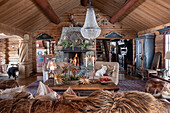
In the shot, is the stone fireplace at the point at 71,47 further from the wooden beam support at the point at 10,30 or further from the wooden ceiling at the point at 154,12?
the wooden ceiling at the point at 154,12

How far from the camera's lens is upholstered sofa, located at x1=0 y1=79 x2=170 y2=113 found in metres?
0.92

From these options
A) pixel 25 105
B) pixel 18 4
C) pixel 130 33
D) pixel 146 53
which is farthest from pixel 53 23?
pixel 25 105

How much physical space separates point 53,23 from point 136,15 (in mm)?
4801

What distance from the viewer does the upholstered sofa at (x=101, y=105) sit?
36.2 inches

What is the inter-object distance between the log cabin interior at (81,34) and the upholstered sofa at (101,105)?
4.01 m

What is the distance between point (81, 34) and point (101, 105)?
24.4 feet

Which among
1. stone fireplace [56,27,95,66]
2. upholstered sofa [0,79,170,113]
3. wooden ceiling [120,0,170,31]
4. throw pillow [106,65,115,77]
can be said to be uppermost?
wooden ceiling [120,0,170,31]

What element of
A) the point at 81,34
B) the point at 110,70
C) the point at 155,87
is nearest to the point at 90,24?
the point at 110,70

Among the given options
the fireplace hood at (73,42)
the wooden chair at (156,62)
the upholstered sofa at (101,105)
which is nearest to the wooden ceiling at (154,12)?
the wooden chair at (156,62)

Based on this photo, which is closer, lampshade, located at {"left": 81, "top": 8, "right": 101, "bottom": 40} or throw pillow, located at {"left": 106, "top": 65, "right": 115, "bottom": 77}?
lampshade, located at {"left": 81, "top": 8, "right": 101, "bottom": 40}

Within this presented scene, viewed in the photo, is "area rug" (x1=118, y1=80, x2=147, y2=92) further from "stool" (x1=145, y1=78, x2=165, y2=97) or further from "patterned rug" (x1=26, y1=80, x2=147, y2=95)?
"stool" (x1=145, y1=78, x2=165, y2=97)

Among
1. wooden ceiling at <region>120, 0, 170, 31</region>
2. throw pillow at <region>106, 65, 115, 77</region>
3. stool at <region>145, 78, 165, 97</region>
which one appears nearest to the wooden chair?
wooden ceiling at <region>120, 0, 170, 31</region>

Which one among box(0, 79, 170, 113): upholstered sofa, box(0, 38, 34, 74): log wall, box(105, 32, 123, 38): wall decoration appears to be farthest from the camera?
box(0, 38, 34, 74): log wall

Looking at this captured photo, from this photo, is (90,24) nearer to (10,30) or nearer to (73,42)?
(10,30)
